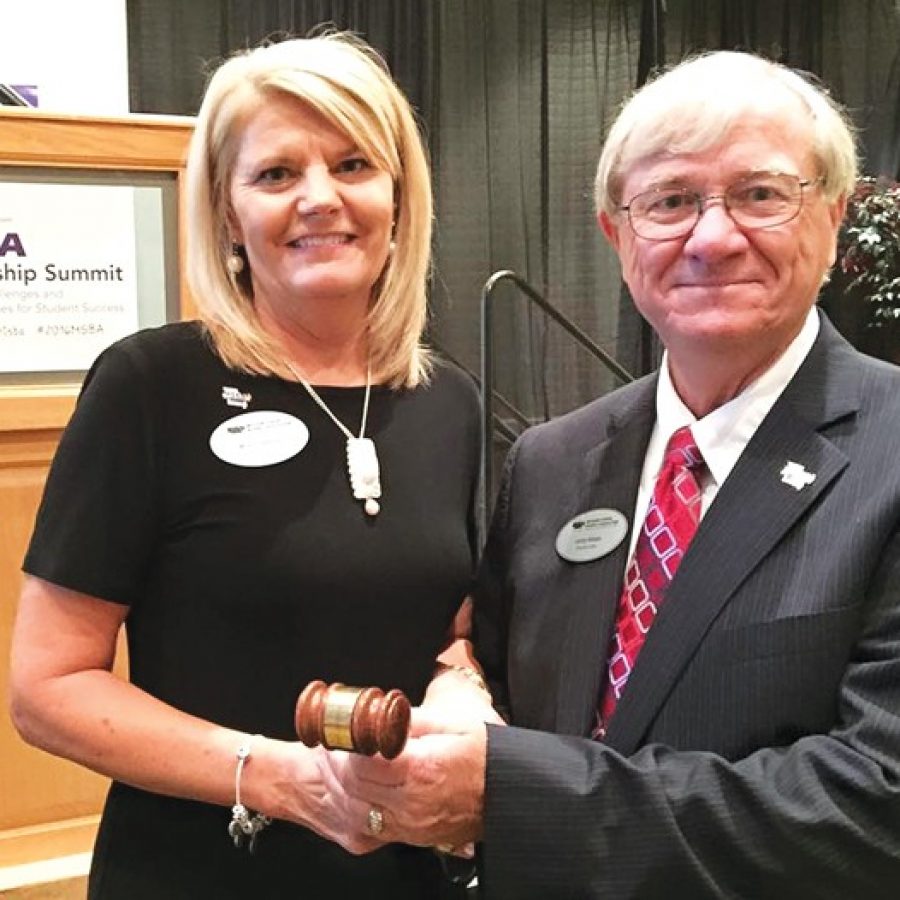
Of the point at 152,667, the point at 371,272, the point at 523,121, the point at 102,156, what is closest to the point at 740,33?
the point at 523,121

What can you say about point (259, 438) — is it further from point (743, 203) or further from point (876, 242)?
point (876, 242)

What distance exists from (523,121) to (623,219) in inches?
174

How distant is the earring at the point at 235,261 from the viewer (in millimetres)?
1523

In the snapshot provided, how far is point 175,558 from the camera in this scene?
1.37 m

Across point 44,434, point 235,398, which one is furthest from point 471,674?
point 44,434

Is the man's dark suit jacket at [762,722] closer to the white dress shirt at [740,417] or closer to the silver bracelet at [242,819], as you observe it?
the white dress shirt at [740,417]

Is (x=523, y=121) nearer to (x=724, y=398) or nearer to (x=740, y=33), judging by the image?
(x=740, y=33)

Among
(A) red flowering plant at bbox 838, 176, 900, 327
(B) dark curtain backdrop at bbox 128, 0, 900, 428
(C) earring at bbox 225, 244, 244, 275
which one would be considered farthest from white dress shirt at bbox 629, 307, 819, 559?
(A) red flowering plant at bbox 838, 176, 900, 327

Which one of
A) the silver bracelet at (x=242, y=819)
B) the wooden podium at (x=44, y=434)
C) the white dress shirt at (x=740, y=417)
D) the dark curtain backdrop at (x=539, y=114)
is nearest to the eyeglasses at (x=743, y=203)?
the white dress shirt at (x=740, y=417)

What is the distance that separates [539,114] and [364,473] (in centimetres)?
449

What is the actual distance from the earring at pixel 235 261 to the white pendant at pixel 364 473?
0.28 metres

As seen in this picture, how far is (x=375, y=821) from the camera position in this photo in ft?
3.81

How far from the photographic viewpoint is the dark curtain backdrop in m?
5.31

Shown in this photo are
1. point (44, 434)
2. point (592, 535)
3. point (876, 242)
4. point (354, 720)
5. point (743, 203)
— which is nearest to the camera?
point (354, 720)
